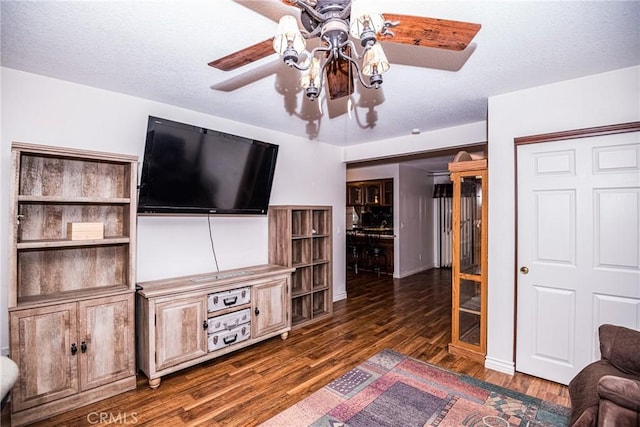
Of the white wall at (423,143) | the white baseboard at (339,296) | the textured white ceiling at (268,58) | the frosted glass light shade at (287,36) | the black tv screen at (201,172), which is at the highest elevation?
the textured white ceiling at (268,58)

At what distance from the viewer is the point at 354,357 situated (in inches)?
121

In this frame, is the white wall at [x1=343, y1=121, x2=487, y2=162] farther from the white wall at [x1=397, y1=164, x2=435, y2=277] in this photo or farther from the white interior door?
the white wall at [x1=397, y1=164, x2=435, y2=277]

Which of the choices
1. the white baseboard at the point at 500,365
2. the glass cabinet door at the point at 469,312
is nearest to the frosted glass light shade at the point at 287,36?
the glass cabinet door at the point at 469,312

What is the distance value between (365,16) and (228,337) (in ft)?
9.42

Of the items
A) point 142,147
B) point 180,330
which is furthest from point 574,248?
point 142,147

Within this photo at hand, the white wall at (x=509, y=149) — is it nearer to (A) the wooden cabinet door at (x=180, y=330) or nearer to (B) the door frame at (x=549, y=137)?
(B) the door frame at (x=549, y=137)

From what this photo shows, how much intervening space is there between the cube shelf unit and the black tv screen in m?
0.41

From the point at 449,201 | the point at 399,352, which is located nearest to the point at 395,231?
the point at 449,201

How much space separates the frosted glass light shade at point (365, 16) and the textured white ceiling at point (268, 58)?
52 cm

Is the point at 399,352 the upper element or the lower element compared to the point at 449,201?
lower

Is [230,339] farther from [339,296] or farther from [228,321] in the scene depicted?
[339,296]

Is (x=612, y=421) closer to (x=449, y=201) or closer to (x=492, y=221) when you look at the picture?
(x=492, y=221)

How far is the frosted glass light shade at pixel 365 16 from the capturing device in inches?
43.4

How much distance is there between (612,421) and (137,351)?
3.21m
